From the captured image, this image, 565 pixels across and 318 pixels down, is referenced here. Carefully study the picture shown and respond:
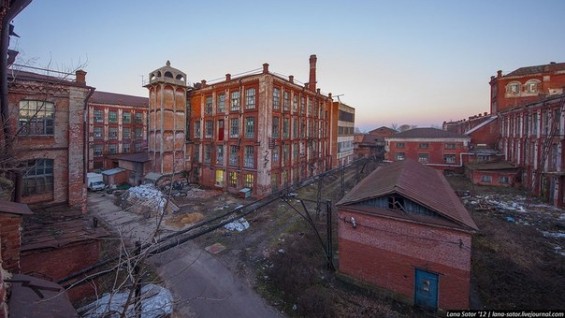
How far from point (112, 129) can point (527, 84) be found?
6567cm

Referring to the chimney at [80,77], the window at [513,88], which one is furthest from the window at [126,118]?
the window at [513,88]

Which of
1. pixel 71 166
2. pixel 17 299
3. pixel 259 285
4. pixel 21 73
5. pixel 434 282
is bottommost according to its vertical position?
pixel 259 285

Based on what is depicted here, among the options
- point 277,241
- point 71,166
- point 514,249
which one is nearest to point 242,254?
point 277,241

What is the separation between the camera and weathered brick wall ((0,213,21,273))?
6.22m

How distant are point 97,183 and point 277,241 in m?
22.3

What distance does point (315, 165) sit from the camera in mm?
35219

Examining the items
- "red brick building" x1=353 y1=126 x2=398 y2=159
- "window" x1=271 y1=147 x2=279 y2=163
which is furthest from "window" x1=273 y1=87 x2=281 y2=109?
"red brick building" x1=353 y1=126 x2=398 y2=159

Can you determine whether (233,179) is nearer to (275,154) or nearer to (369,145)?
(275,154)

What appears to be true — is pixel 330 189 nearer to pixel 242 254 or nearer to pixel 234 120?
pixel 234 120

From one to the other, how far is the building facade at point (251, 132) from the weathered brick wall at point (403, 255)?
14018 mm

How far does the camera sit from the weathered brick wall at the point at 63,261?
8.80 meters

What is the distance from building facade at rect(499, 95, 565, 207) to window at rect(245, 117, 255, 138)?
26.2 metres

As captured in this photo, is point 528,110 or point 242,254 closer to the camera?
point 242,254

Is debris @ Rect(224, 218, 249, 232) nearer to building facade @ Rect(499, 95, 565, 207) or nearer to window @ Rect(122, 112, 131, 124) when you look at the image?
building facade @ Rect(499, 95, 565, 207)
